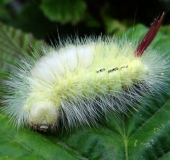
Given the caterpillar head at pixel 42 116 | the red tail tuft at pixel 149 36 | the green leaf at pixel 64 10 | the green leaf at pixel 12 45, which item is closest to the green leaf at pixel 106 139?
the caterpillar head at pixel 42 116

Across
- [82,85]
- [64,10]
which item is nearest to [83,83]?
[82,85]

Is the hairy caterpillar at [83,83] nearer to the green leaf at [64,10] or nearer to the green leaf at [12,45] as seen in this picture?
the green leaf at [12,45]

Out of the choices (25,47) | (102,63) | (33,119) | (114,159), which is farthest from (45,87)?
(25,47)

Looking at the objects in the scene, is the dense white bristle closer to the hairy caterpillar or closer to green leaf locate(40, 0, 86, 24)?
the hairy caterpillar

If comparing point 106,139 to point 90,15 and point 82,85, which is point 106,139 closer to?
point 82,85

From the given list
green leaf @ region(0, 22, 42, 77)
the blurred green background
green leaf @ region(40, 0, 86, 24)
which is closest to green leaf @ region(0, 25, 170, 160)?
green leaf @ region(0, 22, 42, 77)
